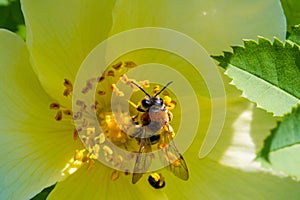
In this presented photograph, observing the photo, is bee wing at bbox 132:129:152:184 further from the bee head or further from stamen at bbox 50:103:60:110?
stamen at bbox 50:103:60:110

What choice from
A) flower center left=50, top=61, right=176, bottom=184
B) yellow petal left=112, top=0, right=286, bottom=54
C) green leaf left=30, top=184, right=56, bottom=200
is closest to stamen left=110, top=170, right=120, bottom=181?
flower center left=50, top=61, right=176, bottom=184

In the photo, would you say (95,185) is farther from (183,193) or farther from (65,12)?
(65,12)

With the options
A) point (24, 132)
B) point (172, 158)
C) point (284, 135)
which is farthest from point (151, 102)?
point (284, 135)

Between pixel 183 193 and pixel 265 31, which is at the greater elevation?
pixel 265 31

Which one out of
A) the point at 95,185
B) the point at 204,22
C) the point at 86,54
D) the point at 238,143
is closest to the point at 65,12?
the point at 86,54

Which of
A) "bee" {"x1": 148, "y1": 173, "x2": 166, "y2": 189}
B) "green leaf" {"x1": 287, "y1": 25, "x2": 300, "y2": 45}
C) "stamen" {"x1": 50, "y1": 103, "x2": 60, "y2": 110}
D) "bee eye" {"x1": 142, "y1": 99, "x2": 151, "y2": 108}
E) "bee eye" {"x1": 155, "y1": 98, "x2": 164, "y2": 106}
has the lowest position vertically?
"bee" {"x1": 148, "y1": 173, "x2": 166, "y2": 189}

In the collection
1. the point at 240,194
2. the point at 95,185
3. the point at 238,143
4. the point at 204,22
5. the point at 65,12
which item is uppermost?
the point at 204,22
